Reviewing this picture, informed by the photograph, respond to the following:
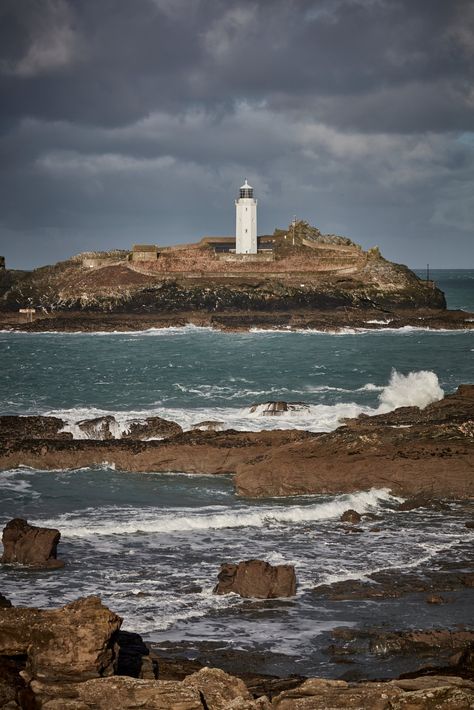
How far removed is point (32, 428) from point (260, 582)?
15938mm

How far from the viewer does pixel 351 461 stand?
85.4 feet

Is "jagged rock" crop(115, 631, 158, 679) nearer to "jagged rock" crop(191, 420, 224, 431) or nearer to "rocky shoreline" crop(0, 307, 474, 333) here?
"jagged rock" crop(191, 420, 224, 431)

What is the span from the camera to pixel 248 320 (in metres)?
81.2

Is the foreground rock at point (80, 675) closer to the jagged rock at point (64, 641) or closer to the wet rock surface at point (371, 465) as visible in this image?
the jagged rock at point (64, 641)

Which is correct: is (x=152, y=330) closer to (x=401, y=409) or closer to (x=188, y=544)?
(x=401, y=409)

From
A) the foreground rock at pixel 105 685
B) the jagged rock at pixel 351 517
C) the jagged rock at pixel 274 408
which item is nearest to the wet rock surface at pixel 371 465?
the jagged rock at pixel 351 517

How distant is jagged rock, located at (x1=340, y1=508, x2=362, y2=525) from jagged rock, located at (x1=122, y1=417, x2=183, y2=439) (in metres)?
9.60

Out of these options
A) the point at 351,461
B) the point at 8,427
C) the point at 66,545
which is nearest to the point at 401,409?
the point at 351,461

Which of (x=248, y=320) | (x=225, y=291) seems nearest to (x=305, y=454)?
(x=248, y=320)

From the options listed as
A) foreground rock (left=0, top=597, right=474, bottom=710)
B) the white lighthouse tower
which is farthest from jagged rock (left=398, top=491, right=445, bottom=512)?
the white lighthouse tower

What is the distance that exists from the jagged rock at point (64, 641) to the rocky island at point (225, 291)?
65.5 meters

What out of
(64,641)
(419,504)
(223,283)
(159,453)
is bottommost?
(419,504)

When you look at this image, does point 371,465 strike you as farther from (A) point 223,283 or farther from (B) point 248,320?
(A) point 223,283

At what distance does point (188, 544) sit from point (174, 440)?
8.71m
